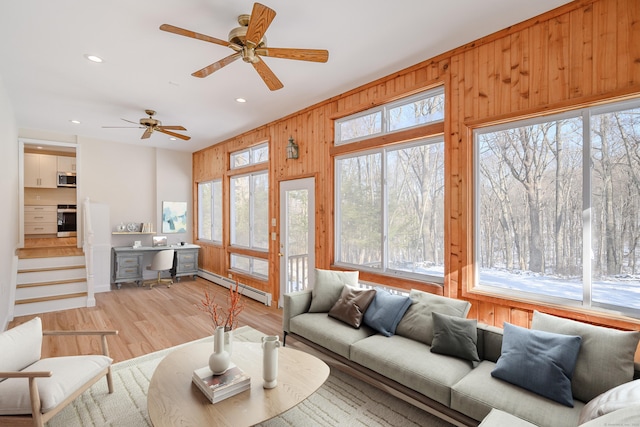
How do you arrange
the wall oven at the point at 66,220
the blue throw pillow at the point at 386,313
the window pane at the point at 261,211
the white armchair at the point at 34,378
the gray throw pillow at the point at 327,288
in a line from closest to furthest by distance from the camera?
1. the white armchair at the point at 34,378
2. the blue throw pillow at the point at 386,313
3. the gray throw pillow at the point at 327,288
4. the window pane at the point at 261,211
5. the wall oven at the point at 66,220

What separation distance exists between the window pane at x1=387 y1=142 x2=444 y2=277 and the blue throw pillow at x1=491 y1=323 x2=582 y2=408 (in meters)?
1.16

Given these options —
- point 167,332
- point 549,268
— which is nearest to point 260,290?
point 167,332

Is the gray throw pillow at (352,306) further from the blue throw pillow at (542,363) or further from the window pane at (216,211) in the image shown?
the window pane at (216,211)

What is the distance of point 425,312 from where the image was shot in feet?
9.23

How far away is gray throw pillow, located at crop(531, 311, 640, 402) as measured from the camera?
6.00 feet

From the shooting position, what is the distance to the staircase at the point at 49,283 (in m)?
4.91

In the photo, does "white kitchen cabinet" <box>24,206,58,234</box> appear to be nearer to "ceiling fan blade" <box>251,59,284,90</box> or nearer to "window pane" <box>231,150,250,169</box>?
"window pane" <box>231,150,250,169</box>

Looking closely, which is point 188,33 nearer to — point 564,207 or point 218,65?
point 218,65

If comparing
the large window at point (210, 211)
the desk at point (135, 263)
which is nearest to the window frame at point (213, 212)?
the large window at point (210, 211)

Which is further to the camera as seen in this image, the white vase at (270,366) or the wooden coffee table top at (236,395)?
the white vase at (270,366)

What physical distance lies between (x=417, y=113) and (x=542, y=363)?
252 centimetres

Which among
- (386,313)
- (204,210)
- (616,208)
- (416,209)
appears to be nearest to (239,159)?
(204,210)

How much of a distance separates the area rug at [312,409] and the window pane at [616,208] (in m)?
1.57

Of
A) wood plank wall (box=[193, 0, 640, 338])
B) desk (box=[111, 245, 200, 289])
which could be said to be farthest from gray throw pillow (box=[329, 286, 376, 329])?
desk (box=[111, 245, 200, 289])
